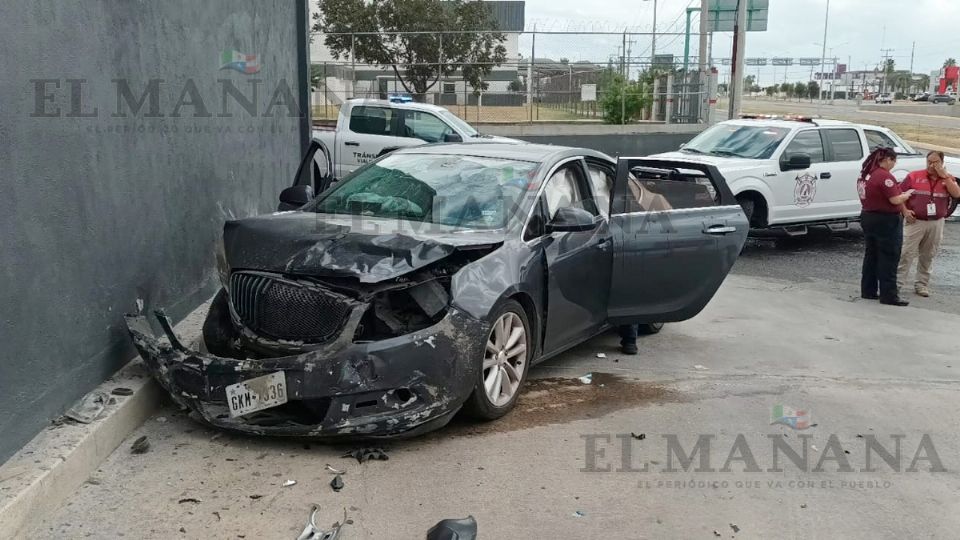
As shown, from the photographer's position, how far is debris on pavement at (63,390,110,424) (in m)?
4.59

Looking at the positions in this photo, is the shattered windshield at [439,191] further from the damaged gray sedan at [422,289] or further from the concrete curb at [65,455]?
the concrete curb at [65,455]

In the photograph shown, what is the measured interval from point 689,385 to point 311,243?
297cm

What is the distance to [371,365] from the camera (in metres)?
4.61

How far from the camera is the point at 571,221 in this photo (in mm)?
5645

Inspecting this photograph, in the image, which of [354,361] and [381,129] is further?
[381,129]

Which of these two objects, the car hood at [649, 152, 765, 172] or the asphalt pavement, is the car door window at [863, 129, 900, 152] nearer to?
the asphalt pavement

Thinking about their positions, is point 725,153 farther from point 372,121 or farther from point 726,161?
point 372,121

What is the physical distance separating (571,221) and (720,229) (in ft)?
6.26

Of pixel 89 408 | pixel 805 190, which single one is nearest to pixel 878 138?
pixel 805 190

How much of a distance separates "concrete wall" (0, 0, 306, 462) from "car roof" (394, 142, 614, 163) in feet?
5.66

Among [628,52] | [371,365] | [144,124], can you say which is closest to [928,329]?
A: [371,365]

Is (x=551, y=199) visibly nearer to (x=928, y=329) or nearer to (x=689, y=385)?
(x=689, y=385)

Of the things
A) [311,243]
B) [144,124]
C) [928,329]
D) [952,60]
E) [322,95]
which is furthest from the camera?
[952,60]

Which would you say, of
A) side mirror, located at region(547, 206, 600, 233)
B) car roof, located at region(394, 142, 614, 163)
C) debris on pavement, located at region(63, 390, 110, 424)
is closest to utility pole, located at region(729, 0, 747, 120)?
car roof, located at region(394, 142, 614, 163)
